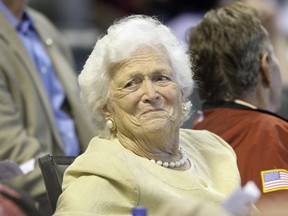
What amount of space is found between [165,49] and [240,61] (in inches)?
25.4

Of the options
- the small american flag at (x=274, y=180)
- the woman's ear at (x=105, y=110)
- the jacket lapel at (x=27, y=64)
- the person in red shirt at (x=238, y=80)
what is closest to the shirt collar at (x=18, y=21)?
the jacket lapel at (x=27, y=64)

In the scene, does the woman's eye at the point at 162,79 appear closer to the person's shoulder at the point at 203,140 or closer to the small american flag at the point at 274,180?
the person's shoulder at the point at 203,140

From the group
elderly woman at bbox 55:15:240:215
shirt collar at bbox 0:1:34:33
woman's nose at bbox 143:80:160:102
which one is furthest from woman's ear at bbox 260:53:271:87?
shirt collar at bbox 0:1:34:33

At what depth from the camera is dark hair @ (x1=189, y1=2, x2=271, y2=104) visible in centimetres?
514

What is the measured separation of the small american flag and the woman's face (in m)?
0.53

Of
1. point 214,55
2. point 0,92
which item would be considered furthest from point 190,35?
point 0,92

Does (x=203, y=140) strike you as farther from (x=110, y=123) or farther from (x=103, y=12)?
(x=103, y=12)

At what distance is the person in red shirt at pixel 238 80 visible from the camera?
493cm

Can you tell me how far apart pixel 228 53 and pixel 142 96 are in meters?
0.80

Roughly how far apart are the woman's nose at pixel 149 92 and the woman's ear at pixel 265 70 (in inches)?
35.3

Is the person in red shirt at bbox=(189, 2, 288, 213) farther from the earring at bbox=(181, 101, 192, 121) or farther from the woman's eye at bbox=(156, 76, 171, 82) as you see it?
the woman's eye at bbox=(156, 76, 171, 82)

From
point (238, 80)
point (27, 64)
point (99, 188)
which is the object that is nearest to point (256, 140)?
point (238, 80)

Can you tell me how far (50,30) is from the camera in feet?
21.7

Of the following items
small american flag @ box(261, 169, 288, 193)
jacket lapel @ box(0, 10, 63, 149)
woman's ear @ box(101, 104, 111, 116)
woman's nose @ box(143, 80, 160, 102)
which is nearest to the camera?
woman's nose @ box(143, 80, 160, 102)
